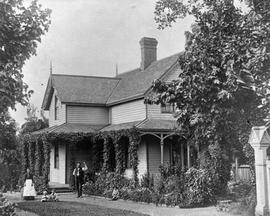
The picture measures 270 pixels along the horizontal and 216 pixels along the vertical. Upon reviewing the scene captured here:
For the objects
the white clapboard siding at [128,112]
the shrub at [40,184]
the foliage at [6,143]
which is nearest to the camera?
the foliage at [6,143]

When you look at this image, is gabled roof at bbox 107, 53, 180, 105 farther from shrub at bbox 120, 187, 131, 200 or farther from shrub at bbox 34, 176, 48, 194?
shrub at bbox 34, 176, 48, 194

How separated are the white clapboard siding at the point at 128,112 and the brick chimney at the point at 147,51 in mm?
4157

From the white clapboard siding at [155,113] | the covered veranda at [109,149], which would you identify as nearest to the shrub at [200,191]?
the covered veranda at [109,149]

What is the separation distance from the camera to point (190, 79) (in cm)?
1218

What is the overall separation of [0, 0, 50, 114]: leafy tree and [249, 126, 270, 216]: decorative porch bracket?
265 inches

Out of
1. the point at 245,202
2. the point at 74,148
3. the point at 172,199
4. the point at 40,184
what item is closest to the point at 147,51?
the point at 74,148

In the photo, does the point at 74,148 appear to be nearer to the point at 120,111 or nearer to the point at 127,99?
the point at 120,111

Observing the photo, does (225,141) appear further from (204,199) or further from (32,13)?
(32,13)

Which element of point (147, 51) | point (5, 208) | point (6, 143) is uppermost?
point (147, 51)

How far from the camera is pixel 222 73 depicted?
38.6 feet

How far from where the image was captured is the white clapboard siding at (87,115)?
Result: 95.9 feet

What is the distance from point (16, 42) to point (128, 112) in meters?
21.3

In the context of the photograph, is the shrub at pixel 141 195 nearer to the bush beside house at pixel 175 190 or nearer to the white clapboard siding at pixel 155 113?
the bush beside house at pixel 175 190

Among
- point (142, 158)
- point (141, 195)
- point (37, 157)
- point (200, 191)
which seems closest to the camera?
point (200, 191)
